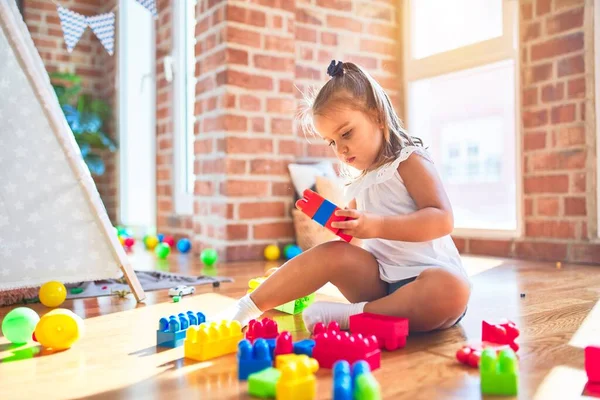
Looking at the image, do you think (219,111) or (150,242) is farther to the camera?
(150,242)

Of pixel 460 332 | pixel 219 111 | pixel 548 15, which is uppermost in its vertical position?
pixel 548 15

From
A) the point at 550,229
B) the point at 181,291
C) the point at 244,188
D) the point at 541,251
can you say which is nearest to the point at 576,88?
the point at 550,229

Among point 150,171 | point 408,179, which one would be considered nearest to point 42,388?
point 408,179

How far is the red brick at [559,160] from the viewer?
2.38 metres

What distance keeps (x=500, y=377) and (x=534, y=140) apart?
1976 mm

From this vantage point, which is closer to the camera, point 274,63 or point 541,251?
point 541,251

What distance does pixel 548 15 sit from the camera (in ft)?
8.19

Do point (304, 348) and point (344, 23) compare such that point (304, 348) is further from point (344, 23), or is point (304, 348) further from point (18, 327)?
point (344, 23)

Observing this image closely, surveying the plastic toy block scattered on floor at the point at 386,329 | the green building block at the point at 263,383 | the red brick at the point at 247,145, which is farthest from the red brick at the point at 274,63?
the green building block at the point at 263,383

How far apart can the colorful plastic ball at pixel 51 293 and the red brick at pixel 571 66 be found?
2.15 m

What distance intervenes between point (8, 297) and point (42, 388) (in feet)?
2.73

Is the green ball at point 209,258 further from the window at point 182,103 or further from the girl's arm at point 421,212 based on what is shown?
the girl's arm at point 421,212

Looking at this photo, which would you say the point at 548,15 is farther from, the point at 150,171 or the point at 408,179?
the point at 150,171

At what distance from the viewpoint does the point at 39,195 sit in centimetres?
155
